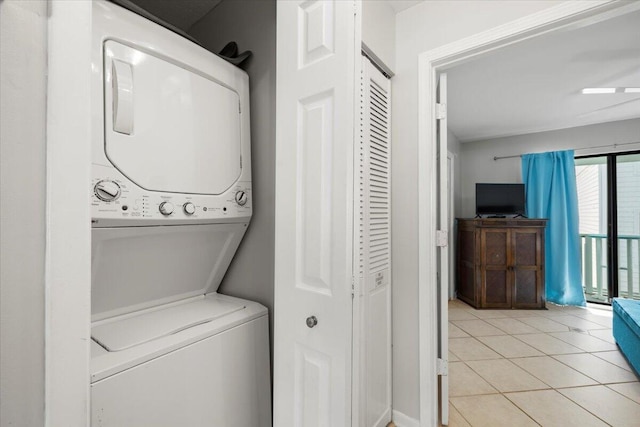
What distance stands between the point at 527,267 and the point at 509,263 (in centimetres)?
24

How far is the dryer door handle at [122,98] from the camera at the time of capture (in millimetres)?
980

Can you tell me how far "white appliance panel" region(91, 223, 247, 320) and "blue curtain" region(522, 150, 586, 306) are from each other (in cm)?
475

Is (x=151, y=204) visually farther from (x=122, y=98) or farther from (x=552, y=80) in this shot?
(x=552, y=80)

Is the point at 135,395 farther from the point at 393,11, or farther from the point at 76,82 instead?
the point at 393,11

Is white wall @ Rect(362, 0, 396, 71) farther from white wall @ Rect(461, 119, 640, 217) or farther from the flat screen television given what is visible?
white wall @ Rect(461, 119, 640, 217)

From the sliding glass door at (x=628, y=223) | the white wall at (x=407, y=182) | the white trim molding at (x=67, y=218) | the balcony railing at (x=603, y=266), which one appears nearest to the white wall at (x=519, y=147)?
the sliding glass door at (x=628, y=223)

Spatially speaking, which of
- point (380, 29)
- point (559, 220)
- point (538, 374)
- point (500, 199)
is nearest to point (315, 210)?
point (380, 29)

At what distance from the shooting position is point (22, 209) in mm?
402

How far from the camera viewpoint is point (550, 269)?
14.1 ft

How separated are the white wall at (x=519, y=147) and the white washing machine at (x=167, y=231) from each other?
469cm

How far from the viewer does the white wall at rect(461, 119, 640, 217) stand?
13.0 ft

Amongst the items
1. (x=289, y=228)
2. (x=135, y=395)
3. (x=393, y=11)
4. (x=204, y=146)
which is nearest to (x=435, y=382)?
(x=289, y=228)

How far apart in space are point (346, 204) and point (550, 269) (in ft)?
15.9

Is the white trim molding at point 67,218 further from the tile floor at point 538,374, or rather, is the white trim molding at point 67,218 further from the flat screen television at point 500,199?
the flat screen television at point 500,199
